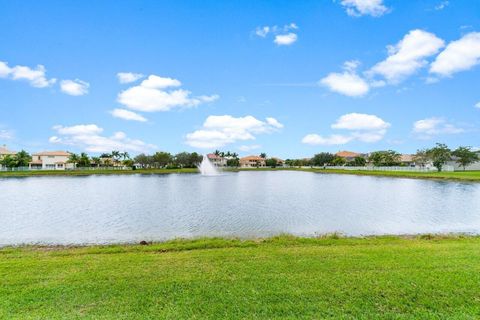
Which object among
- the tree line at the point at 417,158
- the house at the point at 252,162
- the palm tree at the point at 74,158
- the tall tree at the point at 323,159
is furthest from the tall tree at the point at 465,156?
the palm tree at the point at 74,158

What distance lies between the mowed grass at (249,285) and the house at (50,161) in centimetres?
11035

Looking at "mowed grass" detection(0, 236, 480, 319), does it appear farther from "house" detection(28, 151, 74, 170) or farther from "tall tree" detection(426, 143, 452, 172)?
"house" detection(28, 151, 74, 170)

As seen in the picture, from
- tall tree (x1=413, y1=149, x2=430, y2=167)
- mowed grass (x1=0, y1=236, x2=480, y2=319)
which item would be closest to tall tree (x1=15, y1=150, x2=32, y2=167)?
mowed grass (x1=0, y1=236, x2=480, y2=319)

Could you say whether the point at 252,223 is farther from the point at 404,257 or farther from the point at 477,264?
the point at 477,264

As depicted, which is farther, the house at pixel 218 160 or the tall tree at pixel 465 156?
the house at pixel 218 160

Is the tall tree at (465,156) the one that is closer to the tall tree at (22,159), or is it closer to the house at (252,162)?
the house at (252,162)

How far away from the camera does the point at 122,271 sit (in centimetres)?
623

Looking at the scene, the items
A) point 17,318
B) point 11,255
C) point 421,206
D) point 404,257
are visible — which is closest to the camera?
point 17,318

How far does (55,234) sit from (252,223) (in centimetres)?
882

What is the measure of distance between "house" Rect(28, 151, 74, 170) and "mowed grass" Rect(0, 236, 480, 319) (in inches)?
4344

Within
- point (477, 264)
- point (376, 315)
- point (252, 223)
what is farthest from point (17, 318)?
point (252, 223)

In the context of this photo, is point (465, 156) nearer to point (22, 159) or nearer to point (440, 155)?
point (440, 155)

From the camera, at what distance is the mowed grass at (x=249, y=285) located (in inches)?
177

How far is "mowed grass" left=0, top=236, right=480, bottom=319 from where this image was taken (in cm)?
450
